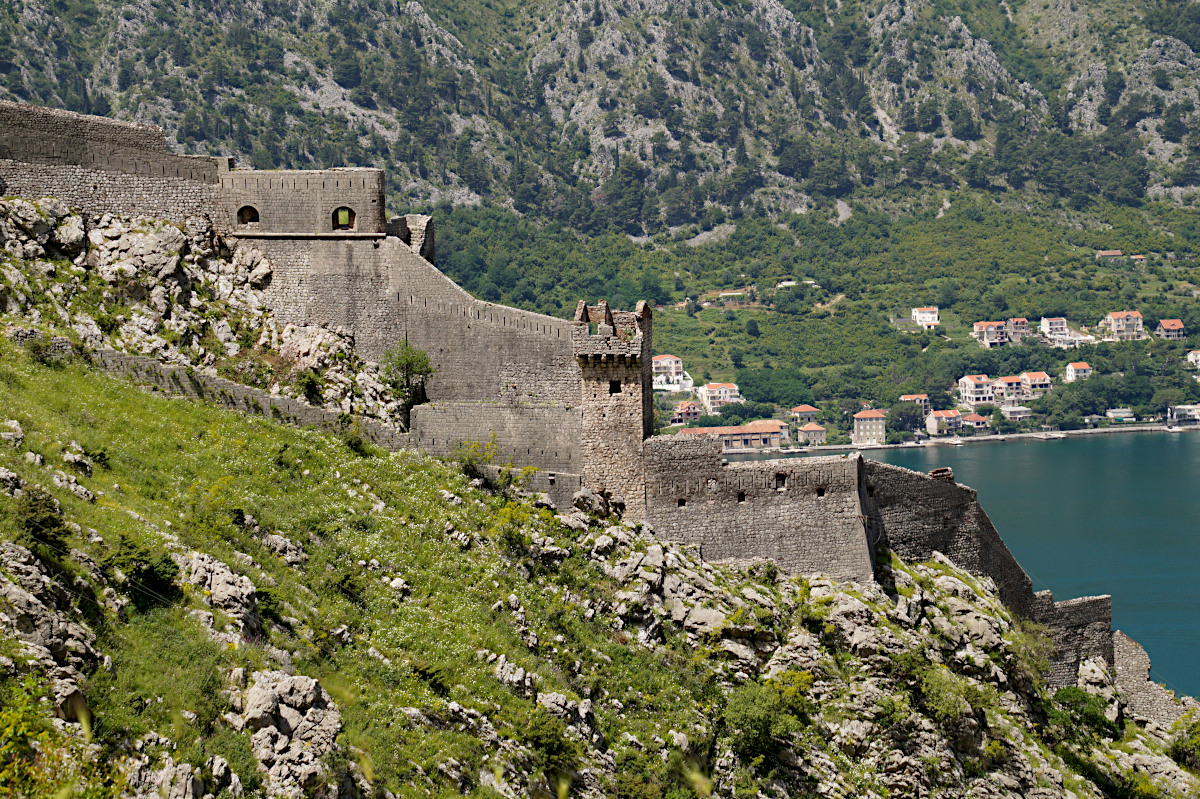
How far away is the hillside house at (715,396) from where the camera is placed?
19125cm

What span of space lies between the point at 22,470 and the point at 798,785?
2083cm

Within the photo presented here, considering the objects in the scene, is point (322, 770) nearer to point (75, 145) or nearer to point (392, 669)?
point (392, 669)

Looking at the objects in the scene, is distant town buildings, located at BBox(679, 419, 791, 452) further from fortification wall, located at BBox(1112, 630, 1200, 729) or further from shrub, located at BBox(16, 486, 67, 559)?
shrub, located at BBox(16, 486, 67, 559)

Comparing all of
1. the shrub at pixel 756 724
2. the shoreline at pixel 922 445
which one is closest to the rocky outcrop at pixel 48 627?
the shrub at pixel 756 724

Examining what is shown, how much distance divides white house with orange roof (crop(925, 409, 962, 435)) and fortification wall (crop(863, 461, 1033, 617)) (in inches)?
6028

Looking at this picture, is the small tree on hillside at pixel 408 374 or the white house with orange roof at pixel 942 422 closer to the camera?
the small tree on hillside at pixel 408 374

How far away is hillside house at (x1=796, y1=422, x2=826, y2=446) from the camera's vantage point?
184250 millimetres

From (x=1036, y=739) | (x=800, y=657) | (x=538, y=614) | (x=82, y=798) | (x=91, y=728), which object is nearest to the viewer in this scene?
(x=82, y=798)

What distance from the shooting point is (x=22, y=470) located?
2656cm

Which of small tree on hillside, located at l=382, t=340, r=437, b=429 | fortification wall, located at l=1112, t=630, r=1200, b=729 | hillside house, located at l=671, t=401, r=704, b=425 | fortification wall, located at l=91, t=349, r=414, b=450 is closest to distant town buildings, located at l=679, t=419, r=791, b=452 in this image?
hillside house, located at l=671, t=401, r=704, b=425

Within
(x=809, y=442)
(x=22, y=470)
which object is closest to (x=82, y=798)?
(x=22, y=470)

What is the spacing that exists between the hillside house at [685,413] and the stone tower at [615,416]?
465ft

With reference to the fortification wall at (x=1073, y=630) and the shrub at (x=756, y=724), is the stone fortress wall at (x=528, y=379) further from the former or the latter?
the shrub at (x=756, y=724)

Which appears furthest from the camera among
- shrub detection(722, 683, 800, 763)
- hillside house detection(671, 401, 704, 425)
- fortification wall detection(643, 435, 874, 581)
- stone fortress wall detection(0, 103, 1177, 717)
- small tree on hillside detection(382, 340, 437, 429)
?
hillside house detection(671, 401, 704, 425)
